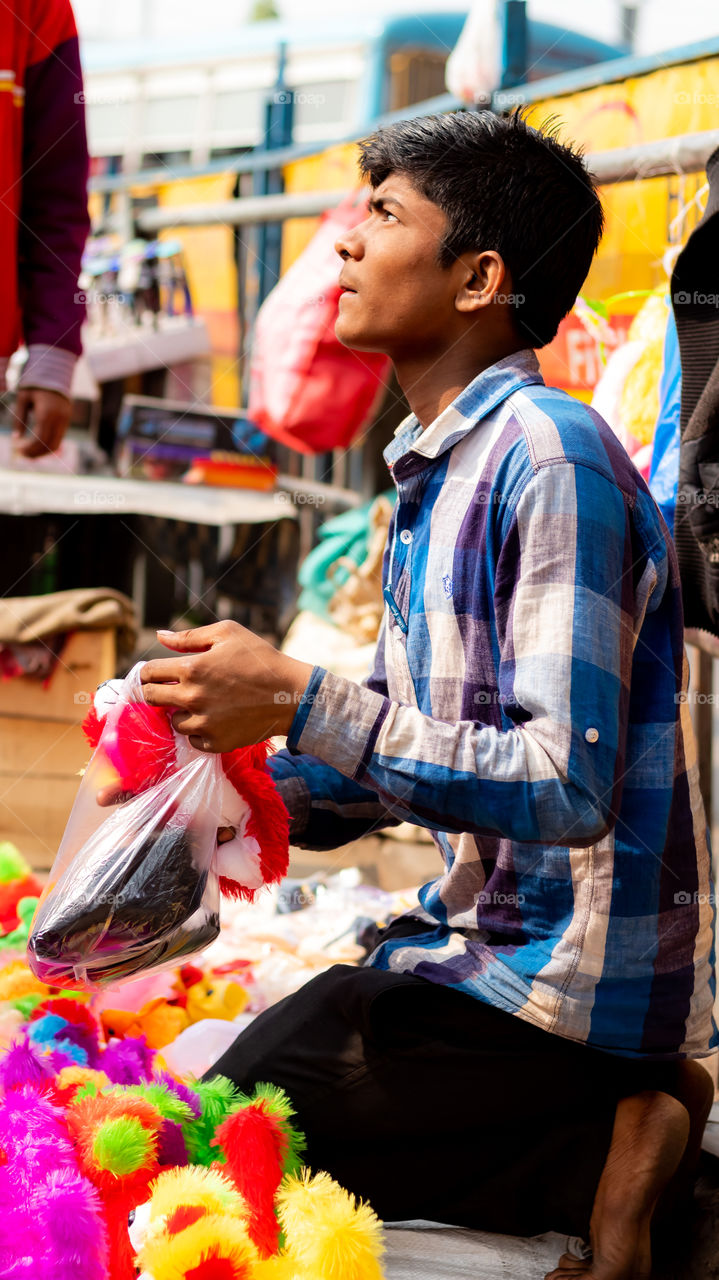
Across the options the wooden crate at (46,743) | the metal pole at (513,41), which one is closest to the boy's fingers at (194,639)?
the wooden crate at (46,743)

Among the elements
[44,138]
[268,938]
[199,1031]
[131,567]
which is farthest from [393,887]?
[44,138]

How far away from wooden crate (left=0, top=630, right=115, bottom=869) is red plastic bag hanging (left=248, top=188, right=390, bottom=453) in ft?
3.89

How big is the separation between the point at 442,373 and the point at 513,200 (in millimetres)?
253

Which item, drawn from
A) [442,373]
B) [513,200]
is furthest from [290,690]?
[513,200]

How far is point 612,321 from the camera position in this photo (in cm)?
298

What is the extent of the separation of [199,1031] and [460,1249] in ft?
1.97

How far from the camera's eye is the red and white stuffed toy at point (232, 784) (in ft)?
4.72

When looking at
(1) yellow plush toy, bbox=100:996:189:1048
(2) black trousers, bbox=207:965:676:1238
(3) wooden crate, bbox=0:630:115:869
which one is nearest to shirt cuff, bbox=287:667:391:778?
(2) black trousers, bbox=207:965:676:1238

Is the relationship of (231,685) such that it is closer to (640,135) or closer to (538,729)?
(538,729)

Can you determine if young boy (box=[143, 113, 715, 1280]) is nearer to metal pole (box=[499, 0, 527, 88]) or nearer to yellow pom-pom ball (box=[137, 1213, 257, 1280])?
yellow pom-pom ball (box=[137, 1213, 257, 1280])

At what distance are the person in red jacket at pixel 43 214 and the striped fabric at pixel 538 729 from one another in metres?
1.71

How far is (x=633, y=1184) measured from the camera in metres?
1.37

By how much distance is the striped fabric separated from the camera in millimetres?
1253

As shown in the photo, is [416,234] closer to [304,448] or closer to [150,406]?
[304,448]
